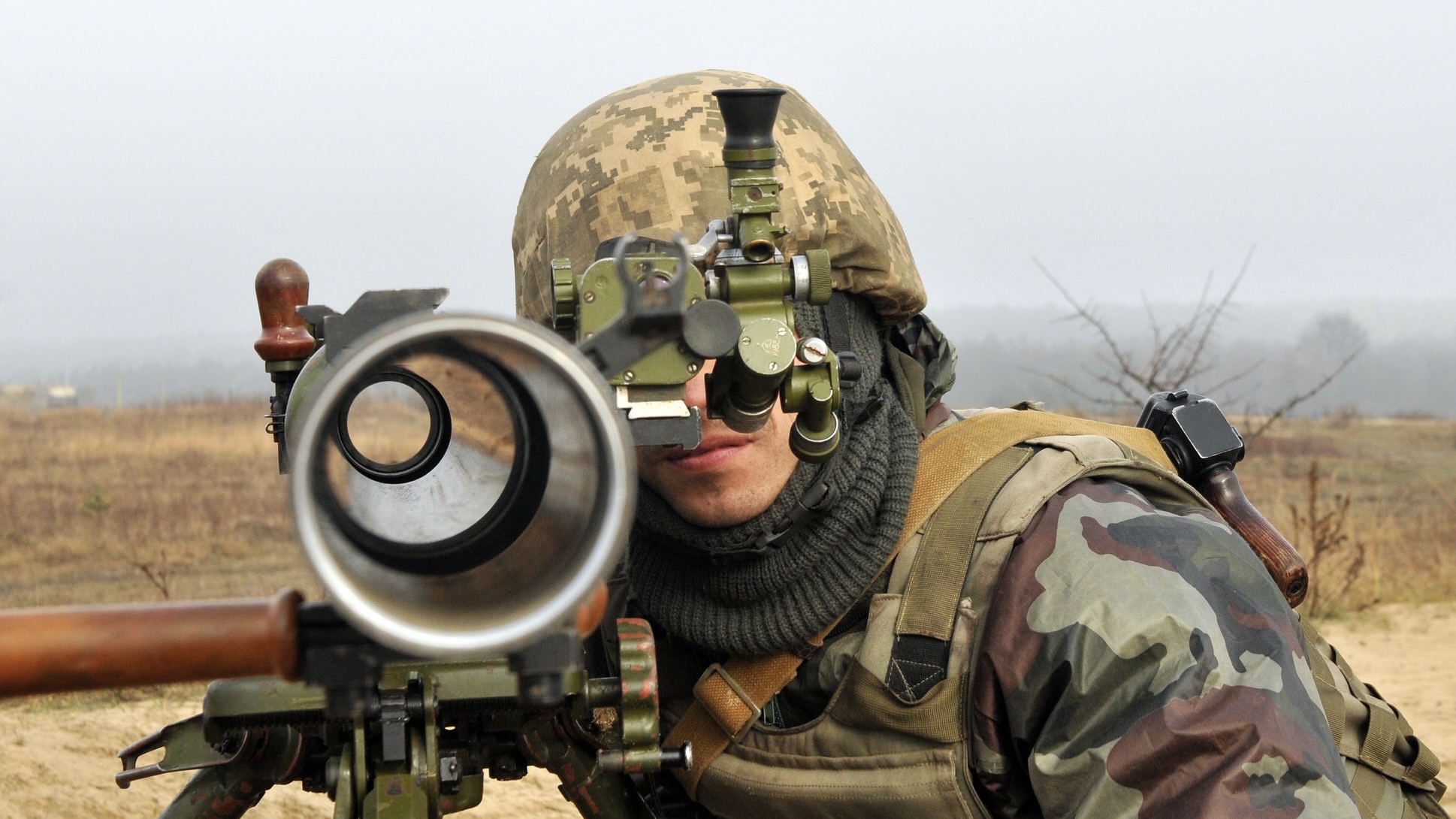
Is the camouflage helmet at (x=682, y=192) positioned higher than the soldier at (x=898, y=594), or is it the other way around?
the camouflage helmet at (x=682, y=192)

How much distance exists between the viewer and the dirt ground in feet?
12.7

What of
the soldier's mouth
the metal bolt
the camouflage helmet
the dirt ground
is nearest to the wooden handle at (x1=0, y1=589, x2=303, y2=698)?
the metal bolt

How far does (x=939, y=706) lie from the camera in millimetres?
2164

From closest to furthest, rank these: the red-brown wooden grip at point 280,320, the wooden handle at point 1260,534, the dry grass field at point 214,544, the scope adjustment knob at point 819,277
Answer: the scope adjustment knob at point 819,277 → the red-brown wooden grip at point 280,320 → the wooden handle at point 1260,534 → the dry grass field at point 214,544

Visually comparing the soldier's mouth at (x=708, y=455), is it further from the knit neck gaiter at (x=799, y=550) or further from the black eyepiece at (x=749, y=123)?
the black eyepiece at (x=749, y=123)

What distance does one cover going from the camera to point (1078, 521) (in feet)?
7.23

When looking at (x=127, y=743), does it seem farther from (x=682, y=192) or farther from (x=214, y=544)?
(x=214, y=544)

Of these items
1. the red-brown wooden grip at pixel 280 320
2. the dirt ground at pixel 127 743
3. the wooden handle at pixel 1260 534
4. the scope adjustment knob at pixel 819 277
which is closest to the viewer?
the scope adjustment knob at pixel 819 277

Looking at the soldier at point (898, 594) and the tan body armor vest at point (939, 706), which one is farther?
the tan body armor vest at point (939, 706)

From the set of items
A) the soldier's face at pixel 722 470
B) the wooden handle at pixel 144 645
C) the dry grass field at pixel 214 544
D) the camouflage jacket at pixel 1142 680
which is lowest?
the dry grass field at pixel 214 544

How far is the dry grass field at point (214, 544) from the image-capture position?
4285 mm

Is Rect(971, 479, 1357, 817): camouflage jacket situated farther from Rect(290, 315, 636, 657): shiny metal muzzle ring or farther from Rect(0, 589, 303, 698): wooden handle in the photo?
Rect(0, 589, 303, 698): wooden handle

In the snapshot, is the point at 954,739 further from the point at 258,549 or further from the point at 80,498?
the point at 80,498

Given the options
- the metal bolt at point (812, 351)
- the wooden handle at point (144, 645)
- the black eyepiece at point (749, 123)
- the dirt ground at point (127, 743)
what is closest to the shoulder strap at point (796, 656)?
the metal bolt at point (812, 351)
